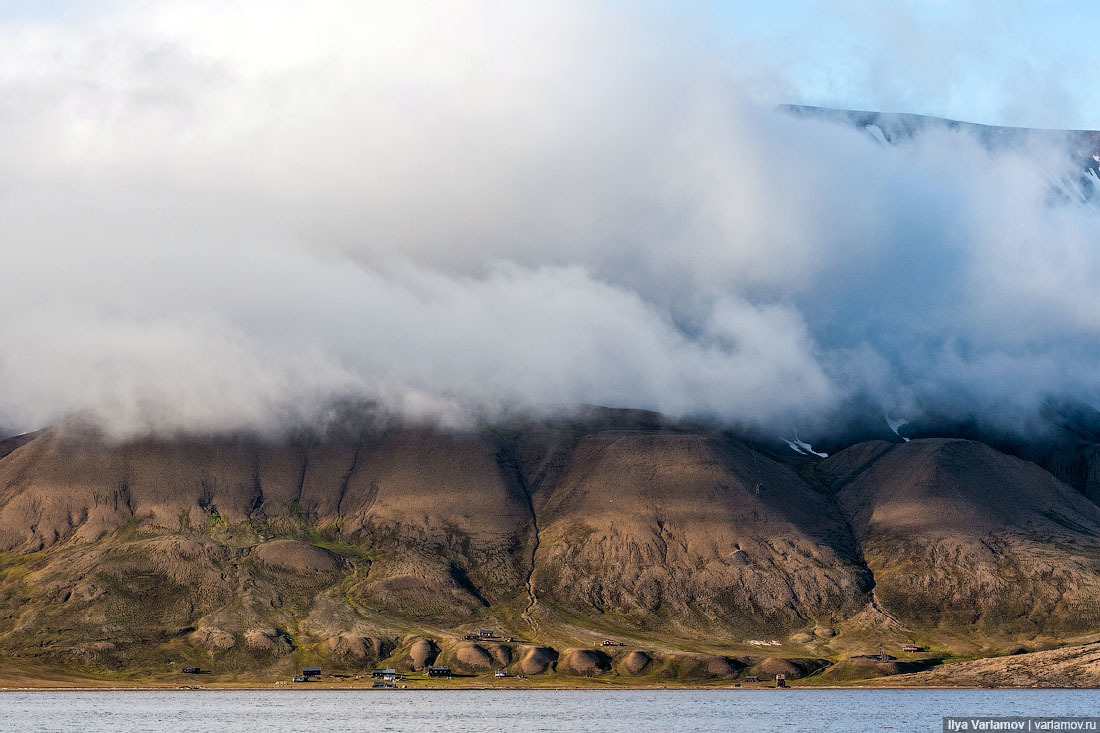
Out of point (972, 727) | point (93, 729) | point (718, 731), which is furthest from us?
point (93, 729)

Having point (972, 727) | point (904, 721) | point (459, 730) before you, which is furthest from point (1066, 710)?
point (459, 730)

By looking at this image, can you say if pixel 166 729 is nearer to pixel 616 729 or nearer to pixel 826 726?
pixel 616 729

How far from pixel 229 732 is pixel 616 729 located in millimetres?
52726

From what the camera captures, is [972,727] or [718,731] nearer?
[972,727]

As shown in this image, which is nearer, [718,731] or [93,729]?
[718,731]

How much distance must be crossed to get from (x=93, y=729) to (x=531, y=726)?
62.4m

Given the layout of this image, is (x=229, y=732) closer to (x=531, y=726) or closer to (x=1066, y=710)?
(x=531, y=726)

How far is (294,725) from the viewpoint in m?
199

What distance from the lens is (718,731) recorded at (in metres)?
182

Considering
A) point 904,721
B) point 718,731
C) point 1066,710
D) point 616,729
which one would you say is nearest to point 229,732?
point 616,729

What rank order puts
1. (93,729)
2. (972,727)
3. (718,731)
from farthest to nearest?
1. (93,729)
2. (718,731)
3. (972,727)

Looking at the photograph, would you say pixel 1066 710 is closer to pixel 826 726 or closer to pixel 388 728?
pixel 826 726

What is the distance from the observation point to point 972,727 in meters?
161

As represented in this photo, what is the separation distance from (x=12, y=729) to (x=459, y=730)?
63.2 metres
